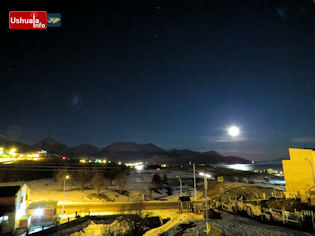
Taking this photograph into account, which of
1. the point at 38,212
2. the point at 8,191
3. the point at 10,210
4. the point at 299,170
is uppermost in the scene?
the point at 299,170

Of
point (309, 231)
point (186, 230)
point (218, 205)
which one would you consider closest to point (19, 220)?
point (186, 230)

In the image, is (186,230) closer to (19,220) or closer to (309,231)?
(309,231)

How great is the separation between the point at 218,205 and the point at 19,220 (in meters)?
35.2

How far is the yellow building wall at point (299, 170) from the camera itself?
41812 mm

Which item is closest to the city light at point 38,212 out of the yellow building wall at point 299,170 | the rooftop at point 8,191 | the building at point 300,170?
the rooftop at point 8,191

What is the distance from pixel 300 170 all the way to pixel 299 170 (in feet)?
0.59

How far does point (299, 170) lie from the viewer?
43375 millimetres

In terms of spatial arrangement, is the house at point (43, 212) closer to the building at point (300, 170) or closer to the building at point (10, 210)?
the building at point (10, 210)

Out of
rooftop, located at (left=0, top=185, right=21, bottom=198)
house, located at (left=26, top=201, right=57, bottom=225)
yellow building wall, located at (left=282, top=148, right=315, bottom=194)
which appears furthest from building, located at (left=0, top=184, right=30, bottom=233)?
yellow building wall, located at (left=282, top=148, right=315, bottom=194)

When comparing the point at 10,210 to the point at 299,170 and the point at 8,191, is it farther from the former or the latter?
the point at 299,170

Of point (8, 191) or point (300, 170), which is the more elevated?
point (300, 170)

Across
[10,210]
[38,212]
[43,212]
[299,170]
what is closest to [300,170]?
[299,170]

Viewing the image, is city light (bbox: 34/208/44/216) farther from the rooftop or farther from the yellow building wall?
the yellow building wall

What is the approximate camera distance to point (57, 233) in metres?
30.2
